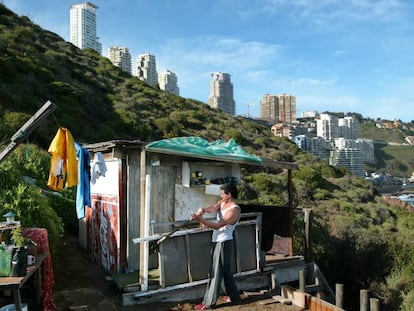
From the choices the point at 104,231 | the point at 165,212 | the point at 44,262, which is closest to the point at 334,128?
the point at 104,231

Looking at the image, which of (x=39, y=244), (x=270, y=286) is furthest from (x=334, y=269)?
(x=39, y=244)

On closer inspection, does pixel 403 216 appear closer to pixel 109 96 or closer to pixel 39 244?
pixel 109 96

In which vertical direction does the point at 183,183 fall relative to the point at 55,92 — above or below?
below

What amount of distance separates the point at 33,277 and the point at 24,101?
17.1 metres

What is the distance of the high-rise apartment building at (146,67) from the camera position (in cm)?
7638

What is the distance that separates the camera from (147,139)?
26031 millimetres

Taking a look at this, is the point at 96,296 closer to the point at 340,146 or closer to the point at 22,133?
the point at 22,133

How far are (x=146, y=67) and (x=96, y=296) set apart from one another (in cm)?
7245

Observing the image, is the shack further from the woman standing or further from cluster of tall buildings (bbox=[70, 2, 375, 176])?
cluster of tall buildings (bbox=[70, 2, 375, 176])

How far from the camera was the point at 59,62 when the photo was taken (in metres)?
31.6

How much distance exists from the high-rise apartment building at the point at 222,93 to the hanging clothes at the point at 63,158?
313 ft

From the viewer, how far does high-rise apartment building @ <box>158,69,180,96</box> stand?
271 ft

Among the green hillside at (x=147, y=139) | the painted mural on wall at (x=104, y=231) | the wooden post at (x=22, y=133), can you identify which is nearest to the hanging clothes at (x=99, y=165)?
the painted mural on wall at (x=104, y=231)

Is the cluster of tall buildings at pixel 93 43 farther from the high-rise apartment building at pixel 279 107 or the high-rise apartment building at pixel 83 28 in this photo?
the high-rise apartment building at pixel 279 107
